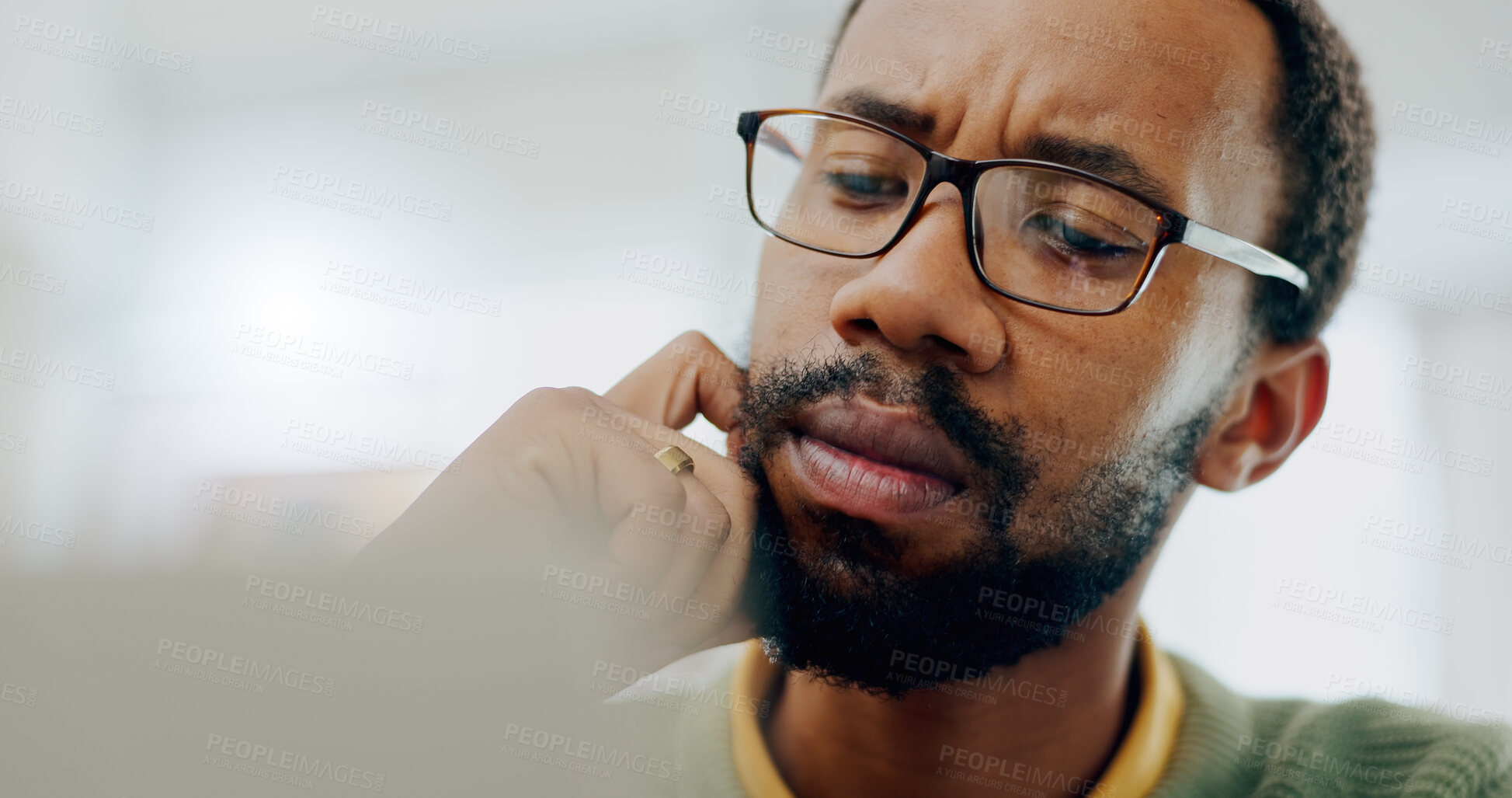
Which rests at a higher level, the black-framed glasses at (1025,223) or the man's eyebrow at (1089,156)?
the man's eyebrow at (1089,156)

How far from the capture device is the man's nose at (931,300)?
2.52 feet

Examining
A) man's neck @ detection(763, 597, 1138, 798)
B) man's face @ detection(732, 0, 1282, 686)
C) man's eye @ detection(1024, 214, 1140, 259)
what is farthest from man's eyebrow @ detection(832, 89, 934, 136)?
man's neck @ detection(763, 597, 1138, 798)

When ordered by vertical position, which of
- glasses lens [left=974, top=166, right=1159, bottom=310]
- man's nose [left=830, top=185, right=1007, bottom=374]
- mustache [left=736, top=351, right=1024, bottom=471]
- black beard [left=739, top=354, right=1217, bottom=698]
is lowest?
black beard [left=739, top=354, right=1217, bottom=698]

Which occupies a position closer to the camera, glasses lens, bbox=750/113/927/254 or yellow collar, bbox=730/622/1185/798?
glasses lens, bbox=750/113/927/254

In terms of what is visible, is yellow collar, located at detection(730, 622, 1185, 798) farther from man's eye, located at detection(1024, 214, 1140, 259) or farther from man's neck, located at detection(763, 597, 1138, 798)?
man's eye, located at detection(1024, 214, 1140, 259)

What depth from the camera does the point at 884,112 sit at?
2.92 ft

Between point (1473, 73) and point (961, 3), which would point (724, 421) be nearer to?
point (961, 3)

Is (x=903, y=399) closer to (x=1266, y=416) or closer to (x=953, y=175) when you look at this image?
(x=953, y=175)

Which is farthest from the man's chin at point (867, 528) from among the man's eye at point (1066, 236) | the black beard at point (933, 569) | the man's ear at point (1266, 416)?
the man's ear at point (1266, 416)

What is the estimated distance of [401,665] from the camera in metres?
0.69

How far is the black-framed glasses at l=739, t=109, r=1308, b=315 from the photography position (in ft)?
2.67

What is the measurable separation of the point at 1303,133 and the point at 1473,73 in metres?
0.58

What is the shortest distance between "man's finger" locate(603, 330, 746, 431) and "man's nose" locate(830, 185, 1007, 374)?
0.16 m

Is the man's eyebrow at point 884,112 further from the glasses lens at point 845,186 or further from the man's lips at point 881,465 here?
the man's lips at point 881,465
